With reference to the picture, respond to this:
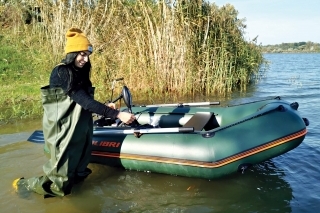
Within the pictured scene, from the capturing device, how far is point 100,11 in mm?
8047

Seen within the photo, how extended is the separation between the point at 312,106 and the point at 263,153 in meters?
4.72

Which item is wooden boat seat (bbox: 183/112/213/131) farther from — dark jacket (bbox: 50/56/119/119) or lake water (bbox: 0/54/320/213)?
dark jacket (bbox: 50/56/119/119)

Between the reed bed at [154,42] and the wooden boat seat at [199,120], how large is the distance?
3485mm

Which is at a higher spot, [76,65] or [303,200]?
[76,65]

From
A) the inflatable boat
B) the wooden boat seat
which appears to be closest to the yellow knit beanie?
the inflatable boat

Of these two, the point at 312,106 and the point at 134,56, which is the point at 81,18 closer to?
the point at 134,56

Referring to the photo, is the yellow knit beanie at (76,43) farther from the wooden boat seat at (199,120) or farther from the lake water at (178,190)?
the wooden boat seat at (199,120)

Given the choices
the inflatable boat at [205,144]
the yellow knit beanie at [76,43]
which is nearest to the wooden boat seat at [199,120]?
the inflatable boat at [205,144]

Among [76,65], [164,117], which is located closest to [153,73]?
[164,117]

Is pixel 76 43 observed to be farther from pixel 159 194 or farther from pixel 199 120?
pixel 199 120

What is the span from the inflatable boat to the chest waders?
30.1 inches

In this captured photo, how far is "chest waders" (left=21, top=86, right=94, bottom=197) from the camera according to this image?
10.3ft

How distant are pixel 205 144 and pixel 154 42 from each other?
14.9 ft

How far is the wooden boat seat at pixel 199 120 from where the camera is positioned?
4.17 meters
